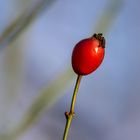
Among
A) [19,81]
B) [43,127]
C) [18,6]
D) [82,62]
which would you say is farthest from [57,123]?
[82,62]

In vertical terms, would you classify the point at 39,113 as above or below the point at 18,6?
below

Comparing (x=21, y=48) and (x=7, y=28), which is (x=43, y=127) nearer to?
(x=21, y=48)

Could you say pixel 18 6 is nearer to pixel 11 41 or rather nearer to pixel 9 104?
pixel 11 41

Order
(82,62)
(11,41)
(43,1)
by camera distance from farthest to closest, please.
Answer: (43,1)
(11,41)
(82,62)

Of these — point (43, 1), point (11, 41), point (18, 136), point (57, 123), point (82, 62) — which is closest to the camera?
point (82, 62)

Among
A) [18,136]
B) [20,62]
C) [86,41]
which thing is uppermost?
[20,62]

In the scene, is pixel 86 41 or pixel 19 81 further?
pixel 19 81

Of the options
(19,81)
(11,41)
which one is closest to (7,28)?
(11,41)
